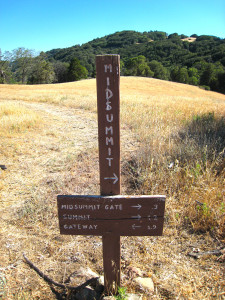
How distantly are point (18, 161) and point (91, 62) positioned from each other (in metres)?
98.9

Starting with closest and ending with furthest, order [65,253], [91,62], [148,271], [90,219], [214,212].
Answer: [90,219] → [148,271] → [65,253] → [214,212] → [91,62]

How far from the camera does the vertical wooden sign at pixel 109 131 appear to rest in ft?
5.43

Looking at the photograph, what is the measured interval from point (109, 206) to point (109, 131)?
59cm

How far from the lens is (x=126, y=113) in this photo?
8875 millimetres

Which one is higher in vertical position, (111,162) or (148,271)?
(111,162)

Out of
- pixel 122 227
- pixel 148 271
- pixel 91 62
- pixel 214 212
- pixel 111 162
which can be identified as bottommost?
pixel 148 271

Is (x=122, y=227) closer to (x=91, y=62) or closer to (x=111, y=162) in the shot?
(x=111, y=162)

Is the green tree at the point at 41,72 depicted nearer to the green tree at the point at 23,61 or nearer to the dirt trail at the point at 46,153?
the green tree at the point at 23,61

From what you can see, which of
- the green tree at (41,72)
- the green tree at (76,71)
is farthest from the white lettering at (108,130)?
the green tree at (76,71)

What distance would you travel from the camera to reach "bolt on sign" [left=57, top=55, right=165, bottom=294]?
1740 millimetres

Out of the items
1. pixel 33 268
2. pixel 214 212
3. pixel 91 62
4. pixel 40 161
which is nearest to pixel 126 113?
pixel 40 161

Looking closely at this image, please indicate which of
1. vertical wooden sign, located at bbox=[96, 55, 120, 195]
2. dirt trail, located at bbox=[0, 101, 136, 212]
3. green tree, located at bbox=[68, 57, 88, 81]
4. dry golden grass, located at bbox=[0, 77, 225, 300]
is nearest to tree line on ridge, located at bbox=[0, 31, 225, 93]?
green tree, located at bbox=[68, 57, 88, 81]

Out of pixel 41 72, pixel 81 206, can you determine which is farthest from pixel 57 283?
pixel 41 72

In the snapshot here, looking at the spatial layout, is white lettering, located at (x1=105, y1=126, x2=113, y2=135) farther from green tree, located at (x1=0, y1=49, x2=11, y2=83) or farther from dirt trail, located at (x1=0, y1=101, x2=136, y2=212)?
green tree, located at (x1=0, y1=49, x2=11, y2=83)
